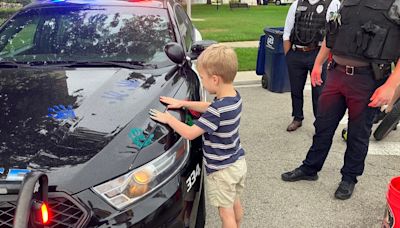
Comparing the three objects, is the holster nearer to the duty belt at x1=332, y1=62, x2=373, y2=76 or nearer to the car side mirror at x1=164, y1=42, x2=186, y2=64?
the duty belt at x1=332, y1=62, x2=373, y2=76

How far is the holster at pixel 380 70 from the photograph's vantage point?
309 cm

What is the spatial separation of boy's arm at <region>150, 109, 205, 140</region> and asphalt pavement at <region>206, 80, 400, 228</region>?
1.06 metres

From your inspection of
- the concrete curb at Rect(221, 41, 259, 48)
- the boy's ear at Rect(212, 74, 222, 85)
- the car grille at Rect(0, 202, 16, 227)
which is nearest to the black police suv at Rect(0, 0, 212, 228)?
the car grille at Rect(0, 202, 16, 227)

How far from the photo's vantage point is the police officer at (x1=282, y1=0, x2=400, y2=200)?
9.77 feet

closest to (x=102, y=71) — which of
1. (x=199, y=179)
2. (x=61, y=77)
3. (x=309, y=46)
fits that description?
(x=61, y=77)

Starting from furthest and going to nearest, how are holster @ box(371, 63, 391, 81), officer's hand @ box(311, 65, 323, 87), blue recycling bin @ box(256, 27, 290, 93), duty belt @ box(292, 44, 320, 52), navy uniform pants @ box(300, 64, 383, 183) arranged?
blue recycling bin @ box(256, 27, 290, 93), duty belt @ box(292, 44, 320, 52), officer's hand @ box(311, 65, 323, 87), navy uniform pants @ box(300, 64, 383, 183), holster @ box(371, 63, 391, 81)

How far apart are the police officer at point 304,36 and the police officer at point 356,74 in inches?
39.7

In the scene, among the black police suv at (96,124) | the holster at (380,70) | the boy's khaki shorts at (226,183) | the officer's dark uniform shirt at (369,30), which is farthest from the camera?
the holster at (380,70)

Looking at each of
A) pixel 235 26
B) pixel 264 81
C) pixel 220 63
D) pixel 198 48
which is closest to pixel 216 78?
pixel 220 63

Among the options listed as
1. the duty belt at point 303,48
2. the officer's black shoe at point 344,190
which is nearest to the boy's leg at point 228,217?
the officer's black shoe at point 344,190

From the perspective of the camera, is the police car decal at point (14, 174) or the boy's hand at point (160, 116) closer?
the police car decal at point (14, 174)

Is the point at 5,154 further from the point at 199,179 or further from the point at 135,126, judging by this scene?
the point at 199,179

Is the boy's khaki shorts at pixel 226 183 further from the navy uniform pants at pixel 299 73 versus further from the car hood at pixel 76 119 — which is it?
the navy uniform pants at pixel 299 73

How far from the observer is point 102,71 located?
2869 millimetres
